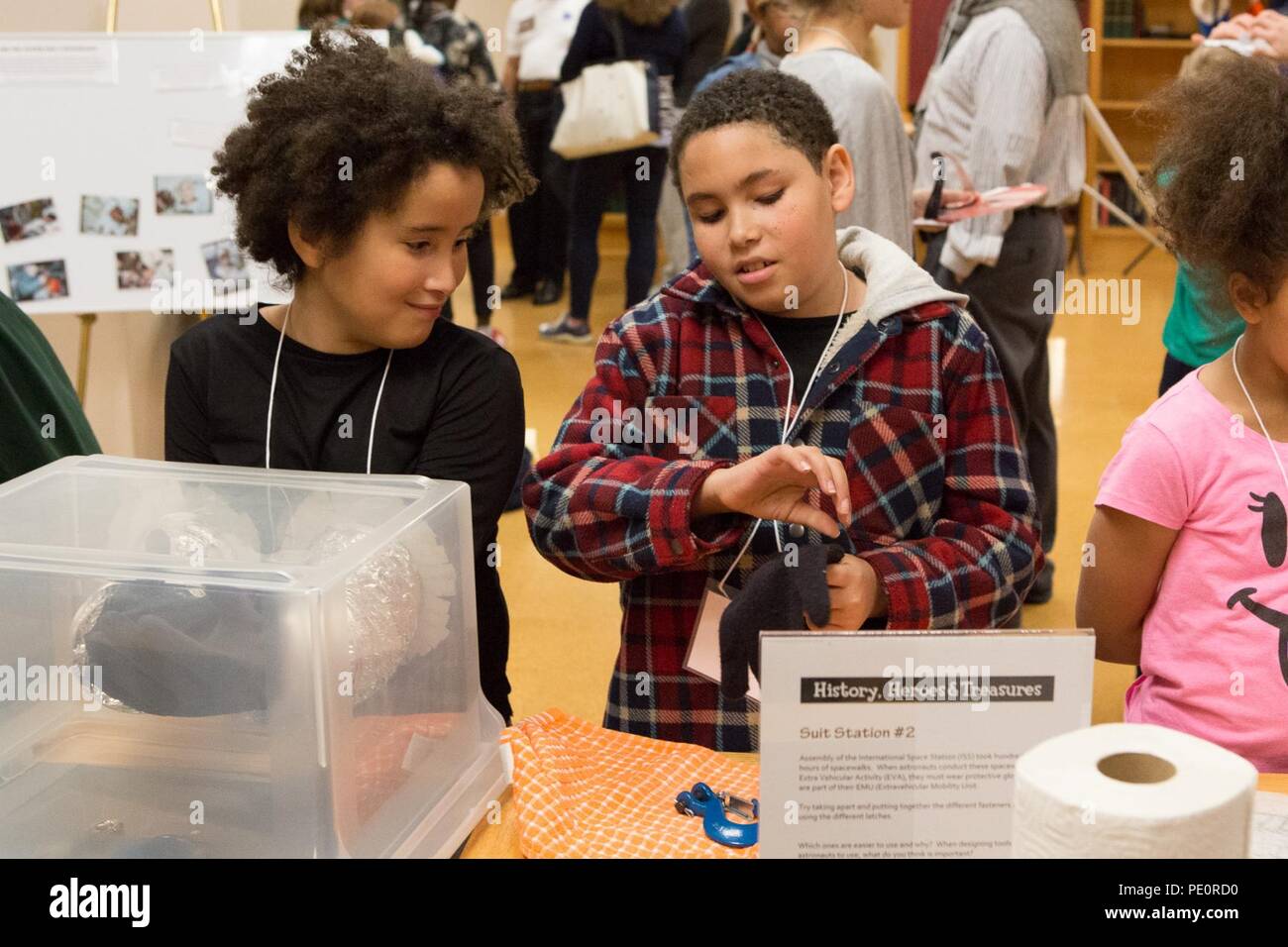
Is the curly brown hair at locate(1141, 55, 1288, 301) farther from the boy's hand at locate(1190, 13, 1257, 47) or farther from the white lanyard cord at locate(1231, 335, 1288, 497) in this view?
the boy's hand at locate(1190, 13, 1257, 47)

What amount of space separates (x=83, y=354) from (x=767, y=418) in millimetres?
2245

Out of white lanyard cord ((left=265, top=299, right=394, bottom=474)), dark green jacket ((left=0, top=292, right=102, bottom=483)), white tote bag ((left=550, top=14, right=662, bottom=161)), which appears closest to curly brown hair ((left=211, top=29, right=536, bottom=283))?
white lanyard cord ((left=265, top=299, right=394, bottom=474))

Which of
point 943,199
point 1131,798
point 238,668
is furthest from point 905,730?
point 943,199

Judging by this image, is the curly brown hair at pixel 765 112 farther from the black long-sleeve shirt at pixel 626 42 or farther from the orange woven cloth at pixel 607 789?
the black long-sleeve shirt at pixel 626 42

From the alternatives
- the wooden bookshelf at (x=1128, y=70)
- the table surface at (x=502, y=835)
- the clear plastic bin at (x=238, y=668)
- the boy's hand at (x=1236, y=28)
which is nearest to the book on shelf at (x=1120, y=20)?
the wooden bookshelf at (x=1128, y=70)

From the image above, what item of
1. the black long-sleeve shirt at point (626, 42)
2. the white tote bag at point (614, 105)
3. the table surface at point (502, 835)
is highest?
the black long-sleeve shirt at point (626, 42)

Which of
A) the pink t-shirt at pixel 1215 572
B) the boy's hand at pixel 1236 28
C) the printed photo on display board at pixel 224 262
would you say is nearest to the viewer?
the pink t-shirt at pixel 1215 572

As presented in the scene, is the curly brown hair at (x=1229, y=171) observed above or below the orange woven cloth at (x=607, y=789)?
above

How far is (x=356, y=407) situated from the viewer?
1.64 m

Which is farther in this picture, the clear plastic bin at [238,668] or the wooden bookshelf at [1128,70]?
the wooden bookshelf at [1128,70]

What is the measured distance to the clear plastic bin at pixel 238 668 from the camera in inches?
40.0

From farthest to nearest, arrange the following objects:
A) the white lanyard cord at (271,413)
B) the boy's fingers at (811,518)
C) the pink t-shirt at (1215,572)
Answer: the white lanyard cord at (271,413) → the pink t-shirt at (1215,572) → the boy's fingers at (811,518)
